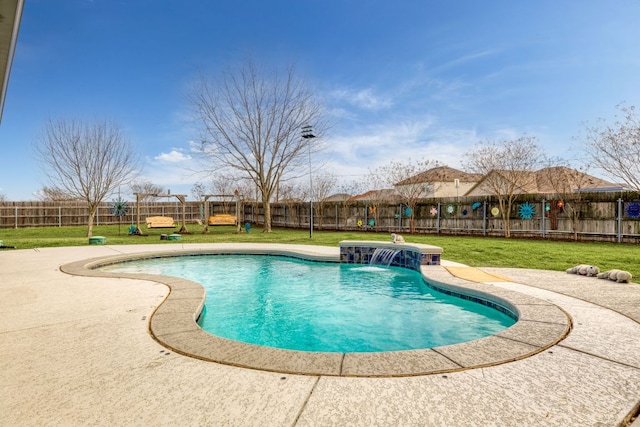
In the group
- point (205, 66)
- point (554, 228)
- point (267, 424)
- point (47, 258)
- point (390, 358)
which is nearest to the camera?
point (267, 424)

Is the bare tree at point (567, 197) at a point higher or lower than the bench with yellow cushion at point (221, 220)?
higher

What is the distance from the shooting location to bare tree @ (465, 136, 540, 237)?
46.9 feet

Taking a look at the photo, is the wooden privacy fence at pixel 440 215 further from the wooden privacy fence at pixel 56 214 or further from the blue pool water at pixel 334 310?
the blue pool water at pixel 334 310

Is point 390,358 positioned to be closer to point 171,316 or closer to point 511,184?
point 171,316

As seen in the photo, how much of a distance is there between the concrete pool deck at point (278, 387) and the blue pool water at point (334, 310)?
3.87 feet

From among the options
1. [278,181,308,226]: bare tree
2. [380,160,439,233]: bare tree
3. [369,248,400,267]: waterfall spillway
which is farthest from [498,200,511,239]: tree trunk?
[278,181,308,226]: bare tree

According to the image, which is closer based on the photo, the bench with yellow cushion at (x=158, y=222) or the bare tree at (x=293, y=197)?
the bench with yellow cushion at (x=158, y=222)

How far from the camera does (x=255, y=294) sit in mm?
5883

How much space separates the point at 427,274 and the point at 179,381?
458cm

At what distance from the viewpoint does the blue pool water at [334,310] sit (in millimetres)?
3883

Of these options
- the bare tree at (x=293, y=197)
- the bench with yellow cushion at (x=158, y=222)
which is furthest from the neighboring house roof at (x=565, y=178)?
the bench with yellow cushion at (x=158, y=222)

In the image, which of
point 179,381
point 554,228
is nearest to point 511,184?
point 554,228

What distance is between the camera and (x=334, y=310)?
498 centimetres

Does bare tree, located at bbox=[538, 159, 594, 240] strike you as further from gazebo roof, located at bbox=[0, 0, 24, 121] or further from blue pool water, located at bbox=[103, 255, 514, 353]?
gazebo roof, located at bbox=[0, 0, 24, 121]
